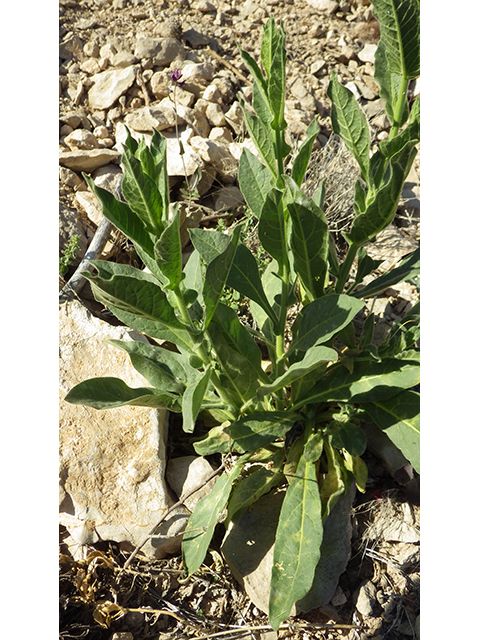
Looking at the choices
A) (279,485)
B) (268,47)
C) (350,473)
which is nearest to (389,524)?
(350,473)

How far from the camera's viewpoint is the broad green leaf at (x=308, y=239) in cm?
144

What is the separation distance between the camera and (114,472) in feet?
6.75

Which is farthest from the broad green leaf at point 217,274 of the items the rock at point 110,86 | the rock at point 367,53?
the rock at point 367,53

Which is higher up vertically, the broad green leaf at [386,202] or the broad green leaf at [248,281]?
the broad green leaf at [386,202]

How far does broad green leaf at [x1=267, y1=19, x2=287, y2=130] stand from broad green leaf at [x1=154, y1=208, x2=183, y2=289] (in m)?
0.58

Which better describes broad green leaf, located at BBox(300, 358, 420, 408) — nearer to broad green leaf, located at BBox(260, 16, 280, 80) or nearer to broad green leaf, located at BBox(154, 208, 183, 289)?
broad green leaf, located at BBox(154, 208, 183, 289)

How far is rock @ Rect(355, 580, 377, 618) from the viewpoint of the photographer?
1.87 meters

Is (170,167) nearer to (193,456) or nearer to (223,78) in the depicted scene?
(223,78)

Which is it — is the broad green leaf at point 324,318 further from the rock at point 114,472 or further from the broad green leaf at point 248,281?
the rock at point 114,472

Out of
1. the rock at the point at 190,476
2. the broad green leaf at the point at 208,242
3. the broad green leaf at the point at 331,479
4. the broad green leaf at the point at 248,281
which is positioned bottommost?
the rock at the point at 190,476

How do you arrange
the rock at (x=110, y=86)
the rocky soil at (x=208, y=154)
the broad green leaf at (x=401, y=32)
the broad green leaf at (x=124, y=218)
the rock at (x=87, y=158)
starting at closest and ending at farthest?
the broad green leaf at (x=124, y=218)
the broad green leaf at (x=401, y=32)
the rocky soil at (x=208, y=154)
the rock at (x=87, y=158)
the rock at (x=110, y=86)

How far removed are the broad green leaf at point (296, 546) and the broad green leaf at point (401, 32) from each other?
123 cm

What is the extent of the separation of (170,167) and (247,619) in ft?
7.26

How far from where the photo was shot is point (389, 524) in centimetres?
203
